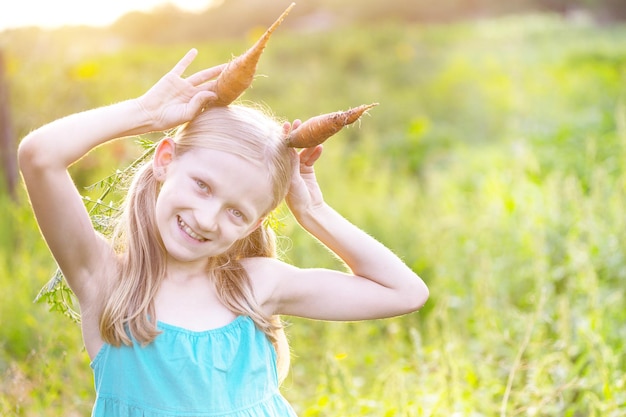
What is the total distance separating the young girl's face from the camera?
160cm

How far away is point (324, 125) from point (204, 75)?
290mm

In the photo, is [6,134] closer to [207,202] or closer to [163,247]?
[163,247]

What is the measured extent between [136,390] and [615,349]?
202cm

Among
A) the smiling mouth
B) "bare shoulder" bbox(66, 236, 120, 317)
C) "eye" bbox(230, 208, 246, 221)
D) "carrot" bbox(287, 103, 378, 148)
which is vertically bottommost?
"bare shoulder" bbox(66, 236, 120, 317)

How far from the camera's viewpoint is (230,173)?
63.5 inches

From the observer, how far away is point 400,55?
12320mm

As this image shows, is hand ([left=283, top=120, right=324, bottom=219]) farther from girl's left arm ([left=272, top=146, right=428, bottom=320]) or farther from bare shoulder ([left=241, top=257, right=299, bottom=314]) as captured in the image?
bare shoulder ([left=241, top=257, right=299, bottom=314])

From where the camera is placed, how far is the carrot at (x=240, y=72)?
1.60 m

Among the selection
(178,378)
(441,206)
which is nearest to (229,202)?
(178,378)

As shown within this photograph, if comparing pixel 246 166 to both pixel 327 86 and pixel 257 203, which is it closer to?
pixel 257 203

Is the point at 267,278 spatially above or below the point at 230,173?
below

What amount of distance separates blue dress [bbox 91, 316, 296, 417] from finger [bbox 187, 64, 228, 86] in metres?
0.51

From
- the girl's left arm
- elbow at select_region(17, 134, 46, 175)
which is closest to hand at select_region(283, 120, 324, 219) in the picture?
the girl's left arm

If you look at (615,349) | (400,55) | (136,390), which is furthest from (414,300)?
(400,55)
